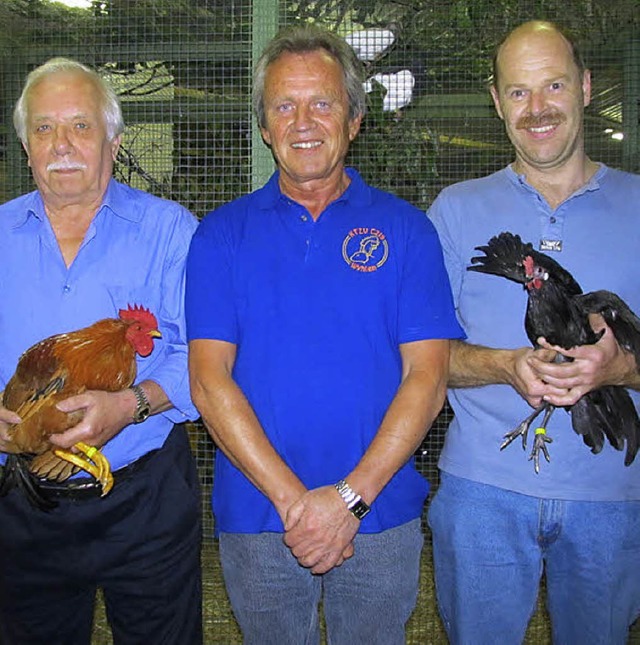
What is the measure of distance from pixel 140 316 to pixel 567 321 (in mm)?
1246

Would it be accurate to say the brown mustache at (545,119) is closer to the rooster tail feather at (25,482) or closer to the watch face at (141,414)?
the watch face at (141,414)

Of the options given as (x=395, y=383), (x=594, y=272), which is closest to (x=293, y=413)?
(x=395, y=383)

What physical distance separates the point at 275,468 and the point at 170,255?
2.61 ft

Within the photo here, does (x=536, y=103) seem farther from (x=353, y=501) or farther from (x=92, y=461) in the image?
(x=92, y=461)

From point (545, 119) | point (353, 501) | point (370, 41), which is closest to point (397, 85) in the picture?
point (370, 41)

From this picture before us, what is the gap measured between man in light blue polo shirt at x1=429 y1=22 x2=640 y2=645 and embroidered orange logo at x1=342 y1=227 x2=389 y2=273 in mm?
311

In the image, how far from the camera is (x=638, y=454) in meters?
2.37

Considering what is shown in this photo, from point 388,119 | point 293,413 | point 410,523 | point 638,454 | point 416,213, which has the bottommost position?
point 410,523

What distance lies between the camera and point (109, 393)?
2.33m

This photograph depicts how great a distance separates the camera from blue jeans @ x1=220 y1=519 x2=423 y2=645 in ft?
7.22

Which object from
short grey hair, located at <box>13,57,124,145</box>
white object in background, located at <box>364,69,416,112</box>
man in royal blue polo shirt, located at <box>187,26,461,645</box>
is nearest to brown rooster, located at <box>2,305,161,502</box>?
man in royal blue polo shirt, located at <box>187,26,461,645</box>

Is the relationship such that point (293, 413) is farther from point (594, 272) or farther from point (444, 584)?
point (594, 272)

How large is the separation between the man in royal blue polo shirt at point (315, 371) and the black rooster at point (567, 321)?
20 cm

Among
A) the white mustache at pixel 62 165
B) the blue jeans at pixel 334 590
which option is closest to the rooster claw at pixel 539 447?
the blue jeans at pixel 334 590
